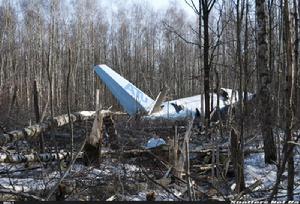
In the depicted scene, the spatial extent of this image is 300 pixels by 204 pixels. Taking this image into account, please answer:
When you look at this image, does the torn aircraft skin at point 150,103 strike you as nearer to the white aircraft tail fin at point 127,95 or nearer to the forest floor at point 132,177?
the white aircraft tail fin at point 127,95

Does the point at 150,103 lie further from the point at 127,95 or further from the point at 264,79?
the point at 264,79

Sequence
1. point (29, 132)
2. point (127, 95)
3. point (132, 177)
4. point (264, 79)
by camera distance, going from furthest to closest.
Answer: point (127, 95), point (264, 79), point (29, 132), point (132, 177)

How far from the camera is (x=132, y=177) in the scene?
5.06 m

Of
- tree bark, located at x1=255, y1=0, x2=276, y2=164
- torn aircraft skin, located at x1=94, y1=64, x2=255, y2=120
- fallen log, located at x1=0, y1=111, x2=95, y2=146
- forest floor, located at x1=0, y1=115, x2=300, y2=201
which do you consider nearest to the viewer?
forest floor, located at x1=0, y1=115, x2=300, y2=201

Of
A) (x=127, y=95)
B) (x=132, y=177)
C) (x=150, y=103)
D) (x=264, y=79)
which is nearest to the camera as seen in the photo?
(x=132, y=177)

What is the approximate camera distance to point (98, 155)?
7348 mm

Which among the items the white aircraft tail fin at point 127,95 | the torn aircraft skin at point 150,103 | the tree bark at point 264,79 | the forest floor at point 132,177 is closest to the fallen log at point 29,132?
the forest floor at point 132,177

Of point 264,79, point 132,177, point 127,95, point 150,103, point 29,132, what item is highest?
point 264,79

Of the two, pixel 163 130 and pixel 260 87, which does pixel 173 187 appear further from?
pixel 163 130

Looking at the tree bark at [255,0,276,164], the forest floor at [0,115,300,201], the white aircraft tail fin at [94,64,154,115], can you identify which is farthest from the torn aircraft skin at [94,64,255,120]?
the tree bark at [255,0,276,164]

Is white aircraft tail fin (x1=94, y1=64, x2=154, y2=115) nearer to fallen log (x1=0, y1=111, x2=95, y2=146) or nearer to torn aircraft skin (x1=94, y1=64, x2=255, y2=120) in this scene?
torn aircraft skin (x1=94, y1=64, x2=255, y2=120)

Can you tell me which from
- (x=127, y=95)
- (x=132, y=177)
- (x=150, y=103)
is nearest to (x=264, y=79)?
(x=132, y=177)

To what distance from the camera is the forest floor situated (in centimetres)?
442

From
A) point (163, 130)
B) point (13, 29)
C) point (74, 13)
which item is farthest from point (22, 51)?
point (163, 130)
